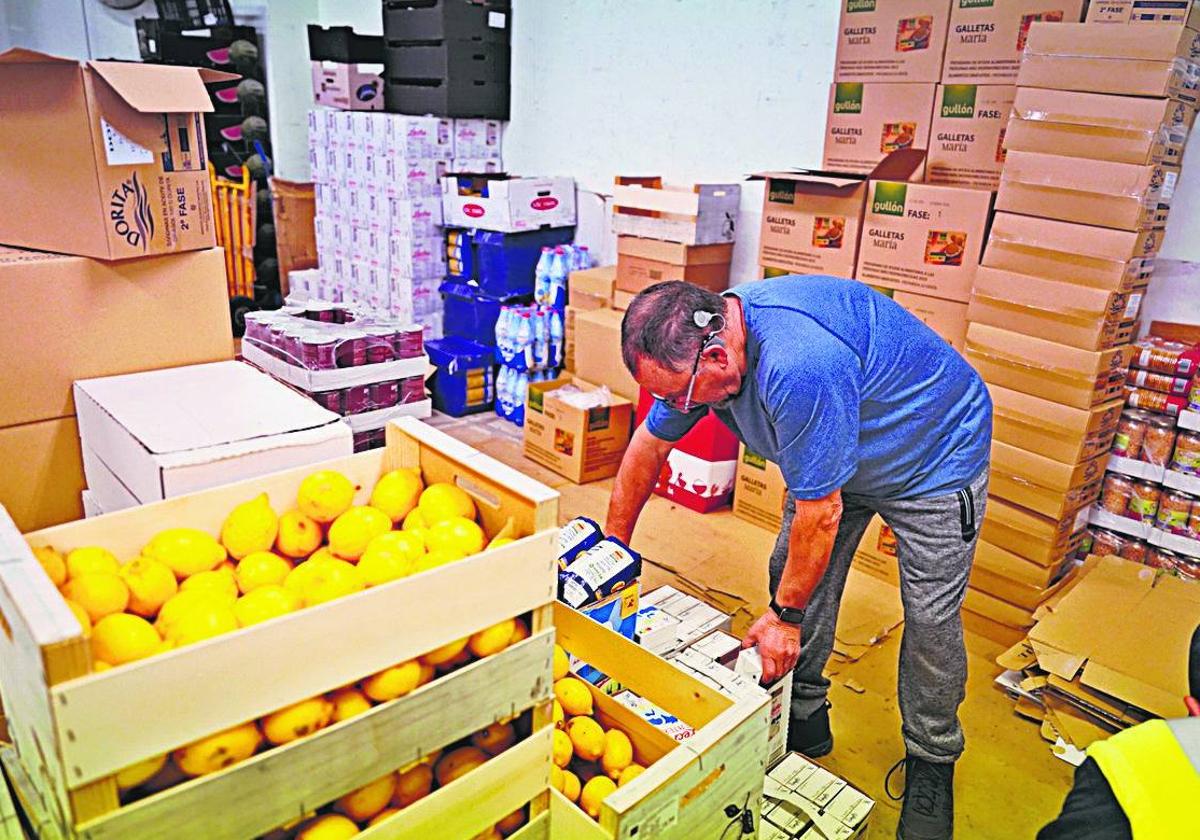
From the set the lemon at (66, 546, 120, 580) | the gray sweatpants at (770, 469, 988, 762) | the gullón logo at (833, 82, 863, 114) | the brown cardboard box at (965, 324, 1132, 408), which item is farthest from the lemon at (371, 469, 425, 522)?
the gullón logo at (833, 82, 863, 114)

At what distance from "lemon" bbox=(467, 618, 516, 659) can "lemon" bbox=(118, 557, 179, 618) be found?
1.29 ft

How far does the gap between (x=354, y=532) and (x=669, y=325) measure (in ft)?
→ 2.40

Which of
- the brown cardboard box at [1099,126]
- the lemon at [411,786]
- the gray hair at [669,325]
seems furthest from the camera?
the brown cardboard box at [1099,126]

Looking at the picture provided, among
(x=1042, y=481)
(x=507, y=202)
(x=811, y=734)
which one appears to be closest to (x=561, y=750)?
(x=811, y=734)

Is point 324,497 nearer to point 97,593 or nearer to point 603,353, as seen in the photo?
point 97,593

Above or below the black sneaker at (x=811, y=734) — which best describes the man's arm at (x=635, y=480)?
above

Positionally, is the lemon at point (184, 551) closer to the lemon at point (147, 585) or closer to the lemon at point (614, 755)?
the lemon at point (147, 585)

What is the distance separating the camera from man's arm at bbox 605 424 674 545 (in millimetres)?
2088

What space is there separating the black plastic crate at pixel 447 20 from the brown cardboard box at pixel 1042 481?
3710 mm

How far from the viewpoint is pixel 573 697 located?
1.52 meters

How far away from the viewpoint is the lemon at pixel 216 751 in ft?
3.08

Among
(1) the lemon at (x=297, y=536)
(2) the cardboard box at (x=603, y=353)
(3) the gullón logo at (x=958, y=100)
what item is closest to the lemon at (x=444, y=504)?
(1) the lemon at (x=297, y=536)

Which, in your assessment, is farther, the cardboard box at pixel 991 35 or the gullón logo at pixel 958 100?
the gullón logo at pixel 958 100

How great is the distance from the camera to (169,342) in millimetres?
2074
